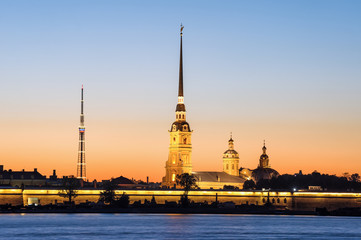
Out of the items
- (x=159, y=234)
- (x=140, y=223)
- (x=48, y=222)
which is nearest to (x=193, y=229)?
(x=159, y=234)

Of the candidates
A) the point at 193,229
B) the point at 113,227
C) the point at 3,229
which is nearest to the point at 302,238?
the point at 193,229

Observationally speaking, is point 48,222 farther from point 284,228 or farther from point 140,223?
point 284,228

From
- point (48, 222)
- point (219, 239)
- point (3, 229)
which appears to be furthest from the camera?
point (48, 222)

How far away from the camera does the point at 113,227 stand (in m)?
149

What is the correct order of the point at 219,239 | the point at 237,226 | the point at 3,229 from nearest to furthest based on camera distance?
the point at 219,239 → the point at 3,229 → the point at 237,226

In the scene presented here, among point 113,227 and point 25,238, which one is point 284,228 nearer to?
point 113,227

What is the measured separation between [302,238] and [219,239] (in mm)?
12075

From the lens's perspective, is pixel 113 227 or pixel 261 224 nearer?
pixel 113 227

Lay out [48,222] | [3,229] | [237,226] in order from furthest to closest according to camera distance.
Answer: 1. [48,222]
2. [237,226]
3. [3,229]

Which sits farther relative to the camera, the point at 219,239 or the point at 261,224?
the point at 261,224

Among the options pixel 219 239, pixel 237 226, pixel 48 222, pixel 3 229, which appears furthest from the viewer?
pixel 48 222

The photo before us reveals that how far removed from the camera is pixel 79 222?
531ft

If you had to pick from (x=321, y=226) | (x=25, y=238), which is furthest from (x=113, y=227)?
(x=321, y=226)

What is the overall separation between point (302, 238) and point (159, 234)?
65.1ft
